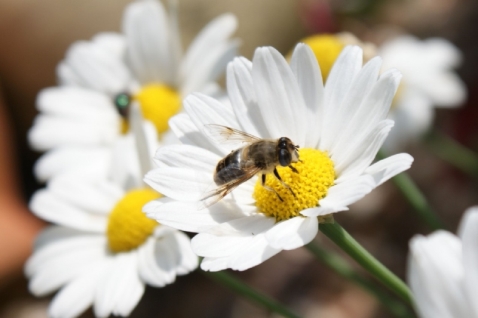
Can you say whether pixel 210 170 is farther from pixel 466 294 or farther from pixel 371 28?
pixel 371 28

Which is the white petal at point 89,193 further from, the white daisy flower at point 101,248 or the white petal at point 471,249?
the white petal at point 471,249

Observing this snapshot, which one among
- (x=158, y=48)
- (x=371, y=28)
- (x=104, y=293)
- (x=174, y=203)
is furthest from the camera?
(x=371, y=28)

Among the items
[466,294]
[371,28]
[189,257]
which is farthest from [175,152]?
[371,28]

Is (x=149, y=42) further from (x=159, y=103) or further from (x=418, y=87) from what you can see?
(x=418, y=87)

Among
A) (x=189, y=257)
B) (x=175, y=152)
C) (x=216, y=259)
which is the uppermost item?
(x=175, y=152)

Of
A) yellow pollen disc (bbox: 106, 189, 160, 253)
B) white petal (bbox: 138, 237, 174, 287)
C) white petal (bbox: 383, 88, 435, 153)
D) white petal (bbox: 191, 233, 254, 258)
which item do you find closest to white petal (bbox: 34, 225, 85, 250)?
yellow pollen disc (bbox: 106, 189, 160, 253)

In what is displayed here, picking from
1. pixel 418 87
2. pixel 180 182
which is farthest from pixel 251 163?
pixel 418 87

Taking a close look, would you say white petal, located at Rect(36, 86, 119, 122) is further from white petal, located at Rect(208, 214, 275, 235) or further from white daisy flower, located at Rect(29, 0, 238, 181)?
white petal, located at Rect(208, 214, 275, 235)

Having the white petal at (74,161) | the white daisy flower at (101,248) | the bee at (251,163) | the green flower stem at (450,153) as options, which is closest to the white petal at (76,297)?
the white daisy flower at (101,248)
